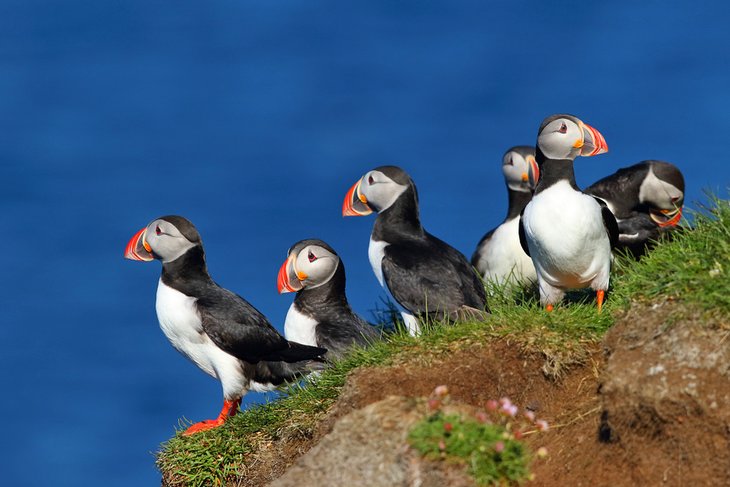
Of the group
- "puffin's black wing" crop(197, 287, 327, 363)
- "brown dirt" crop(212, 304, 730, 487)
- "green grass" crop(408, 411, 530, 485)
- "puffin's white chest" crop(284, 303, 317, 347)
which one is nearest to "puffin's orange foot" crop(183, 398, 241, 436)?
"puffin's black wing" crop(197, 287, 327, 363)

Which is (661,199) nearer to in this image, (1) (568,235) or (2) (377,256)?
(1) (568,235)

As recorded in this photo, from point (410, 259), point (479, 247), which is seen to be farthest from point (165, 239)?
point (479, 247)

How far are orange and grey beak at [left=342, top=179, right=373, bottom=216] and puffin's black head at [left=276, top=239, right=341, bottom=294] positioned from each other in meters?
0.53

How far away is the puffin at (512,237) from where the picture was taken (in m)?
11.5

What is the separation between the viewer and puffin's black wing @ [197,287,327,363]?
9578 mm

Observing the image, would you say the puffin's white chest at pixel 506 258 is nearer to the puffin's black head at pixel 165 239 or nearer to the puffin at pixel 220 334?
the puffin at pixel 220 334

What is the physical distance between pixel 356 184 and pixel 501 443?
5.67 metres

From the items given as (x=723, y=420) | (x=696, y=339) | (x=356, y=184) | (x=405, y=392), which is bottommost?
(x=723, y=420)

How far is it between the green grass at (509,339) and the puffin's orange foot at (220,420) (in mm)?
143

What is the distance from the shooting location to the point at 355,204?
11.0 m

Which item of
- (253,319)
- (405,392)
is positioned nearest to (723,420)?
(405,392)

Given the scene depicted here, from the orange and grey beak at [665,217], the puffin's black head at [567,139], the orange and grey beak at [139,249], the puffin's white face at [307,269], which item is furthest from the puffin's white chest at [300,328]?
the orange and grey beak at [665,217]

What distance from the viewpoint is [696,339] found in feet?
20.2

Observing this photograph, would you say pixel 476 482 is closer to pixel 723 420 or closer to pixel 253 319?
pixel 723 420
